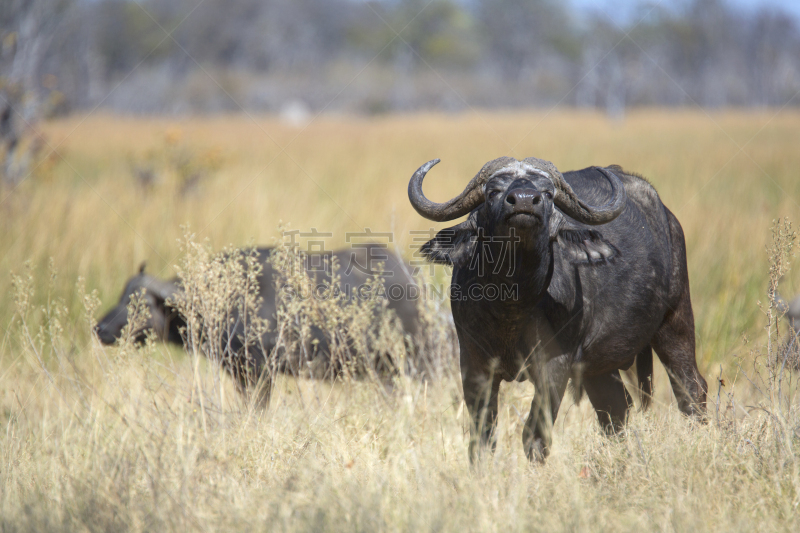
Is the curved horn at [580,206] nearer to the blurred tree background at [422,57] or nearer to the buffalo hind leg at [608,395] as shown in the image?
the buffalo hind leg at [608,395]

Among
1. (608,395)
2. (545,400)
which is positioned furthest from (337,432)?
(608,395)

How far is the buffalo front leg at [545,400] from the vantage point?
9.57ft

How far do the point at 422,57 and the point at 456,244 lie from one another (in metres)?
47.4

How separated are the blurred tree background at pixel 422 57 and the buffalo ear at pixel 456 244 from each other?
26.7 metres

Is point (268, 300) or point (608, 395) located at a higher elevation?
point (268, 300)

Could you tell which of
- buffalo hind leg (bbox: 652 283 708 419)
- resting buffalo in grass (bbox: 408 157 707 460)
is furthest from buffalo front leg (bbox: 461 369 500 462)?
buffalo hind leg (bbox: 652 283 708 419)

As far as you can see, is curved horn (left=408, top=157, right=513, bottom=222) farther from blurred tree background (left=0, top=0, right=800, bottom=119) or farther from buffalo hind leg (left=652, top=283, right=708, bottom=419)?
blurred tree background (left=0, top=0, right=800, bottom=119)

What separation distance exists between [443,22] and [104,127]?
4354 centimetres

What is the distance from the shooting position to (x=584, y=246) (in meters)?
3.03

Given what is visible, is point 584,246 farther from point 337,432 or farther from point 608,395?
point 337,432

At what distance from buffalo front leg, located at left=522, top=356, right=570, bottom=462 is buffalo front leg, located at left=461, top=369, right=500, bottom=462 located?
0.19 m

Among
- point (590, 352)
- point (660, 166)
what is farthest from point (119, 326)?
point (660, 166)

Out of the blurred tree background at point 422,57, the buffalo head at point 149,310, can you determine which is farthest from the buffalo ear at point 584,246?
the blurred tree background at point 422,57

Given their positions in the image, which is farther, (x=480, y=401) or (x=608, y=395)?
(x=608, y=395)
